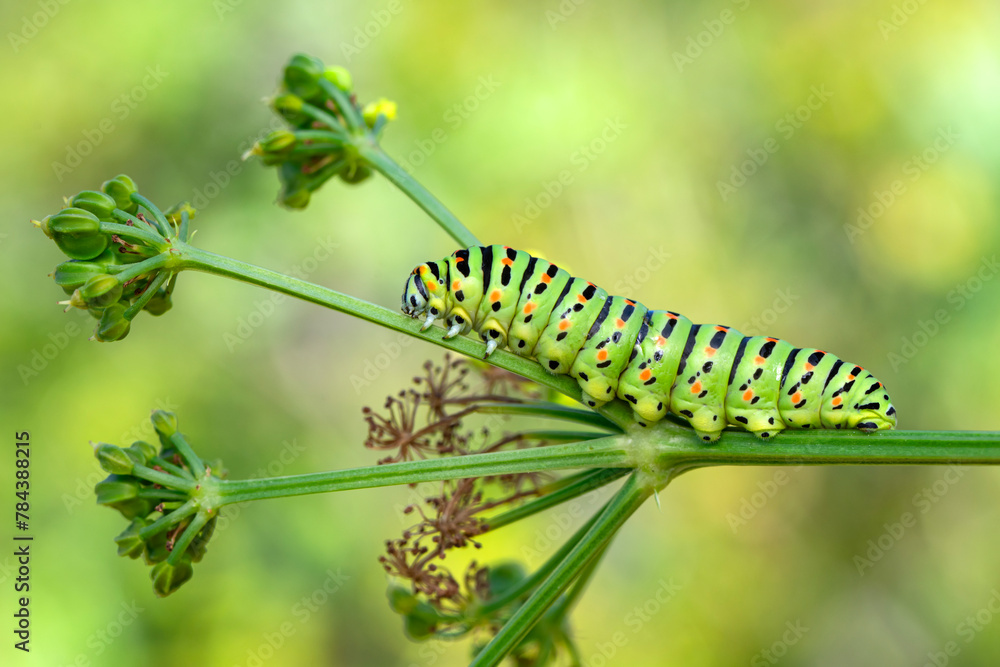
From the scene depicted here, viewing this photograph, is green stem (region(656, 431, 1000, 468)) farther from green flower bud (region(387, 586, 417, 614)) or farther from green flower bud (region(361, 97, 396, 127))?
green flower bud (region(361, 97, 396, 127))

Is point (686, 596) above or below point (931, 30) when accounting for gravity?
below

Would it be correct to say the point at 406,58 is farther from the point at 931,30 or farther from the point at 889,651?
the point at 889,651

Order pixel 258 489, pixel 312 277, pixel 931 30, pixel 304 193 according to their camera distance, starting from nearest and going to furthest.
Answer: pixel 258 489
pixel 304 193
pixel 931 30
pixel 312 277

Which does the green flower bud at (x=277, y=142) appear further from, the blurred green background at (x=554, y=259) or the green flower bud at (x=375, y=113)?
the blurred green background at (x=554, y=259)

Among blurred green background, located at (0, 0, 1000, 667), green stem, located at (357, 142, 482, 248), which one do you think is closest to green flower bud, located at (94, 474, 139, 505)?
green stem, located at (357, 142, 482, 248)

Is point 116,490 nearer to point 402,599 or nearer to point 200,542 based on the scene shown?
point 200,542

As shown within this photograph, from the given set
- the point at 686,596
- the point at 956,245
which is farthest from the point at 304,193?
the point at 956,245

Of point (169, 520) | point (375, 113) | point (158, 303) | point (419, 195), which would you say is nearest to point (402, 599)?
point (169, 520)
